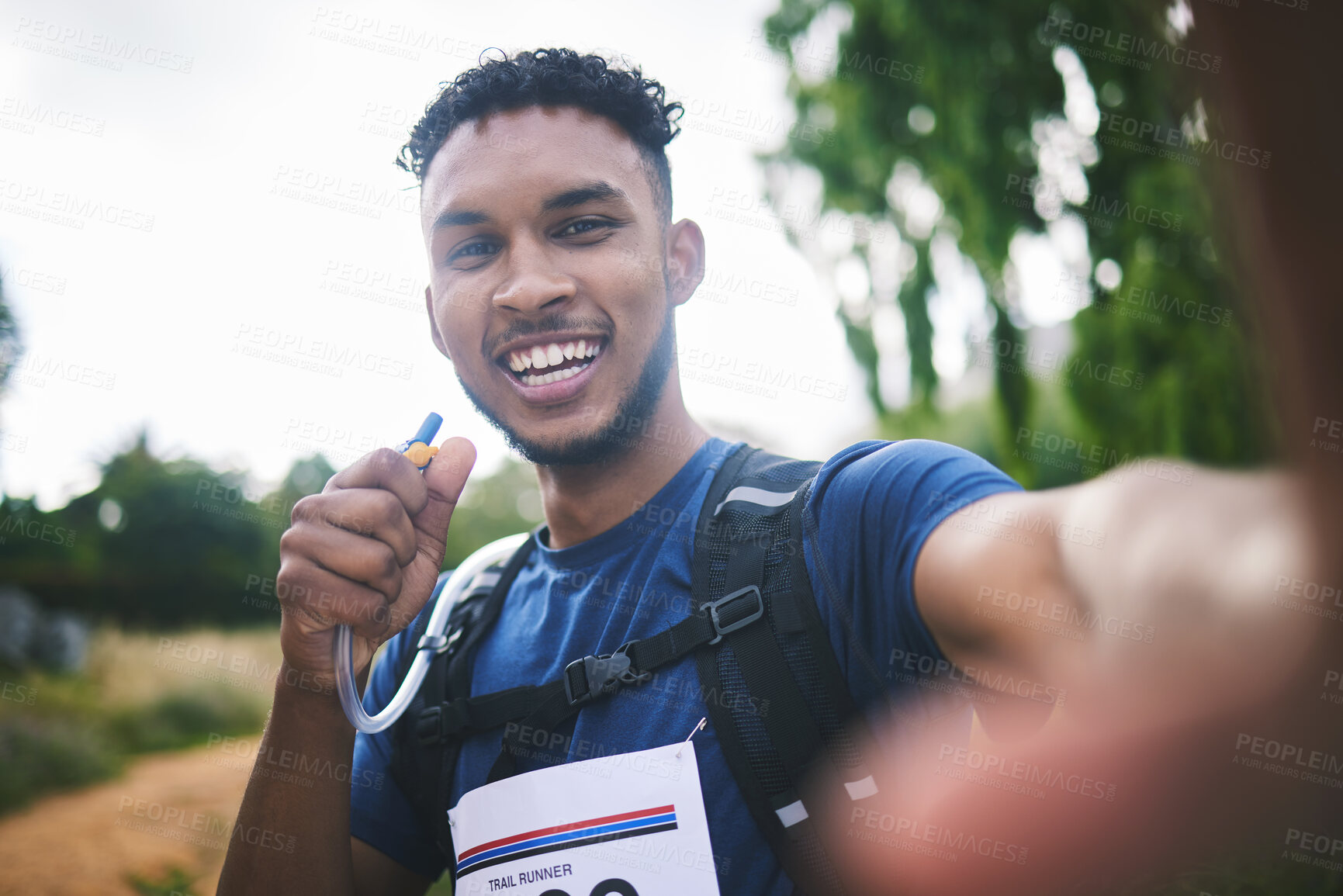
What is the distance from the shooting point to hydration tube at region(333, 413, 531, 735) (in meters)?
1.62

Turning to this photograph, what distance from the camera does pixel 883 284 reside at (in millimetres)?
7418

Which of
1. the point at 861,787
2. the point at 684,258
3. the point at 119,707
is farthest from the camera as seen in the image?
the point at 119,707

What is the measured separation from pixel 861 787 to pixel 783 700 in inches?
7.4

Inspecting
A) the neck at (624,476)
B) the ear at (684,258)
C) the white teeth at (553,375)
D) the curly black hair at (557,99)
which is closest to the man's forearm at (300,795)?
the neck at (624,476)

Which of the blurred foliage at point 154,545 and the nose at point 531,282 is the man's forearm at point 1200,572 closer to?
the nose at point 531,282

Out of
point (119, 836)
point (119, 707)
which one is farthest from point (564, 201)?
point (119, 707)

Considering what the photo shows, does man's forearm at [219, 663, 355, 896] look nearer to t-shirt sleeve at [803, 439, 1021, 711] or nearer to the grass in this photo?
t-shirt sleeve at [803, 439, 1021, 711]

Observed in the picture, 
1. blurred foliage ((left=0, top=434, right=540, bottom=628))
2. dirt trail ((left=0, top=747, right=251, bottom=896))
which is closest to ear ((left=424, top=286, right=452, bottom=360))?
dirt trail ((left=0, top=747, right=251, bottom=896))

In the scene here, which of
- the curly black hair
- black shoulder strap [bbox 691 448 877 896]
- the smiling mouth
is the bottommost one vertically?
black shoulder strap [bbox 691 448 877 896]

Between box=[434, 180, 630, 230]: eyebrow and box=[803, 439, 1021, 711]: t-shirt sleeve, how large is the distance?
101cm

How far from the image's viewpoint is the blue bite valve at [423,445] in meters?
1.64

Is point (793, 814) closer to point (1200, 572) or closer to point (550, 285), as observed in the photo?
point (1200, 572)

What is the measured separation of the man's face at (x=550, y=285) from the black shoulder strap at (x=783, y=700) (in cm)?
61

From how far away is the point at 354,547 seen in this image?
1.48m
